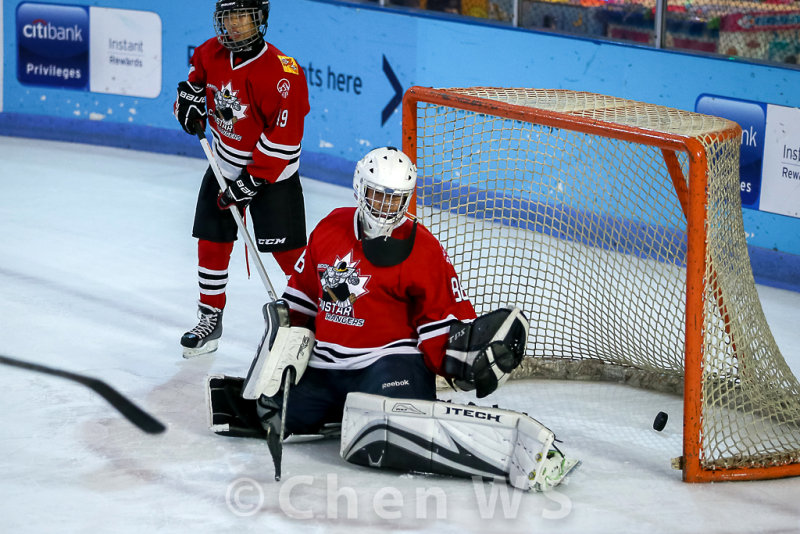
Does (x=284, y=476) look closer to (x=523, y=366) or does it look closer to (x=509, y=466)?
(x=509, y=466)

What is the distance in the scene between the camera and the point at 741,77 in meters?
5.39

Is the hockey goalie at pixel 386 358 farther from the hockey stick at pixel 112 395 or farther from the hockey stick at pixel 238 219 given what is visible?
the hockey stick at pixel 238 219

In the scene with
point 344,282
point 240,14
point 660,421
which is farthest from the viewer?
point 240,14

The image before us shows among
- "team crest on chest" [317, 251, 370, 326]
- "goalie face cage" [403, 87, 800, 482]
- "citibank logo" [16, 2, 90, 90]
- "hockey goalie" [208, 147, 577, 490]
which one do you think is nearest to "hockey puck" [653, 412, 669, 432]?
"goalie face cage" [403, 87, 800, 482]

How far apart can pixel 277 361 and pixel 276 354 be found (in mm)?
20

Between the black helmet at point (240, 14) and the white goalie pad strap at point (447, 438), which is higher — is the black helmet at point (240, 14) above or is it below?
above

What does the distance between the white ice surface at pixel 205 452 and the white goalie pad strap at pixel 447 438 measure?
5 centimetres

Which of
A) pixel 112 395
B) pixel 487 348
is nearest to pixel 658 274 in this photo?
pixel 487 348

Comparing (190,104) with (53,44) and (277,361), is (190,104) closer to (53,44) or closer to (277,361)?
(277,361)

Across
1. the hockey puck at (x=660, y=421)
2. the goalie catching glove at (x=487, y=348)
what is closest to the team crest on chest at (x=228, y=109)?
the goalie catching glove at (x=487, y=348)

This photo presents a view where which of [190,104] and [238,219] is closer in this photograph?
[238,219]

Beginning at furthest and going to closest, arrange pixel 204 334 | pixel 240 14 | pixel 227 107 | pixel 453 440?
pixel 204 334, pixel 227 107, pixel 240 14, pixel 453 440

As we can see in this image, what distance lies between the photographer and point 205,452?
363cm

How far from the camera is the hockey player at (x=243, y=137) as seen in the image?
14.1 feet
